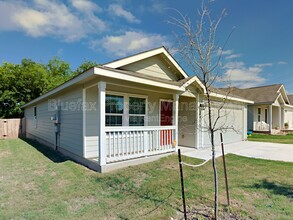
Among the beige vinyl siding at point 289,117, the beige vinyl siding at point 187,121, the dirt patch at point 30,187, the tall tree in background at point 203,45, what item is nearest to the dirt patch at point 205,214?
the tall tree in background at point 203,45

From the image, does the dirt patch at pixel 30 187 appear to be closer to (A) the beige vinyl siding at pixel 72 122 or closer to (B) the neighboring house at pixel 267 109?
(A) the beige vinyl siding at pixel 72 122

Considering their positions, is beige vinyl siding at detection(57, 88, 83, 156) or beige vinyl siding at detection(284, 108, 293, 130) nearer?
beige vinyl siding at detection(57, 88, 83, 156)

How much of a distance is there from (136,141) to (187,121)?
156 inches

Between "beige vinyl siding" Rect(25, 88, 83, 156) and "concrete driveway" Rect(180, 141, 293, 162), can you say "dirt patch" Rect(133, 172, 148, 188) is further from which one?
"concrete driveway" Rect(180, 141, 293, 162)

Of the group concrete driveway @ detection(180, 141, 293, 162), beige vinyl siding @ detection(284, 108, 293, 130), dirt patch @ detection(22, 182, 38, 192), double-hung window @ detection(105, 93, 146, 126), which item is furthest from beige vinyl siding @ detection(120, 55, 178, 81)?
beige vinyl siding @ detection(284, 108, 293, 130)

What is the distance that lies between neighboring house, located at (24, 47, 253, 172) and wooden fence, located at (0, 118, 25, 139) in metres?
8.81

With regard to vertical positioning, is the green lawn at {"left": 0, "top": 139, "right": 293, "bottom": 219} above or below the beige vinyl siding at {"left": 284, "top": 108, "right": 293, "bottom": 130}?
below

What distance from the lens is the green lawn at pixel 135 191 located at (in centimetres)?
316

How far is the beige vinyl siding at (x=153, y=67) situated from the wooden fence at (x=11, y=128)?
1453 cm

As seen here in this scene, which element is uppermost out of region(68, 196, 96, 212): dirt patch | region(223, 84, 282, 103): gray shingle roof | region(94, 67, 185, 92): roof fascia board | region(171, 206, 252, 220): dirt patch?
region(223, 84, 282, 103): gray shingle roof

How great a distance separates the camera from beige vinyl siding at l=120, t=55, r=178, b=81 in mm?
7382

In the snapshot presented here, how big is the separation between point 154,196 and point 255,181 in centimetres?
287

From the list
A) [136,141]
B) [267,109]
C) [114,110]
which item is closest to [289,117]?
[267,109]

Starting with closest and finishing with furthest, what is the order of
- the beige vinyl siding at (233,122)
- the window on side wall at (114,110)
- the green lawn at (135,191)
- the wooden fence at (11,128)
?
the green lawn at (135,191) → the window on side wall at (114,110) → the beige vinyl siding at (233,122) → the wooden fence at (11,128)
